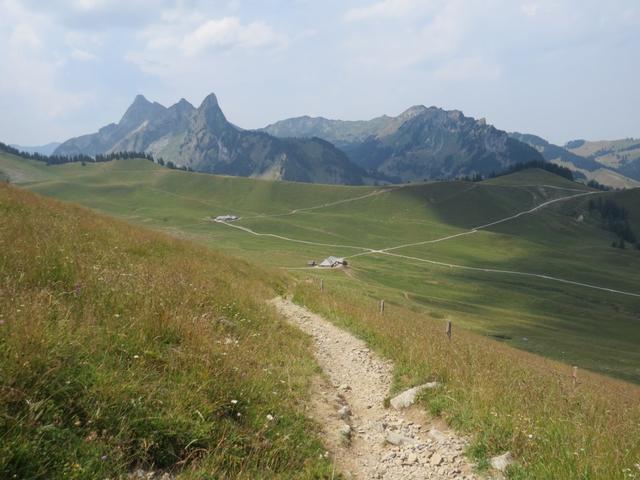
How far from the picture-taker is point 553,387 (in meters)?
8.61

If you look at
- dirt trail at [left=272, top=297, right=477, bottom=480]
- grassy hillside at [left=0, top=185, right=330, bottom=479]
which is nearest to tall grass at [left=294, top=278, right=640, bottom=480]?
dirt trail at [left=272, top=297, right=477, bottom=480]

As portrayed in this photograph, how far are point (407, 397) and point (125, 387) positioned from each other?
569cm

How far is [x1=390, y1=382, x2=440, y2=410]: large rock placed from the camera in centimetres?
855

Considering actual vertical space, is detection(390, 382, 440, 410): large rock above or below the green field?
above

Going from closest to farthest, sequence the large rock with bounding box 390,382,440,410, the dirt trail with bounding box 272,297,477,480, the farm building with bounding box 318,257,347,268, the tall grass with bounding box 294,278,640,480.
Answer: the tall grass with bounding box 294,278,640,480
the dirt trail with bounding box 272,297,477,480
the large rock with bounding box 390,382,440,410
the farm building with bounding box 318,257,347,268

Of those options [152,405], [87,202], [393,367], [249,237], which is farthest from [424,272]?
[87,202]

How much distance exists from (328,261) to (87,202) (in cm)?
14349

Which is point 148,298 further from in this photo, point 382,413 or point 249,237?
point 249,237

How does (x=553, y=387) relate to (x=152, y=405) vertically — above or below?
below

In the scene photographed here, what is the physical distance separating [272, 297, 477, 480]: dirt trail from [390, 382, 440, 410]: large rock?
6.6 inches

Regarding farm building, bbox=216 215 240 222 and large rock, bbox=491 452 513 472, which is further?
farm building, bbox=216 215 240 222

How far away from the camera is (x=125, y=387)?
4902mm

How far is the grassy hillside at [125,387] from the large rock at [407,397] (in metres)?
1.93

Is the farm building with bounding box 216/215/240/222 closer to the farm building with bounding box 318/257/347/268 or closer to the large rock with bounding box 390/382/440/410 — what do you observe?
the farm building with bounding box 318/257/347/268
